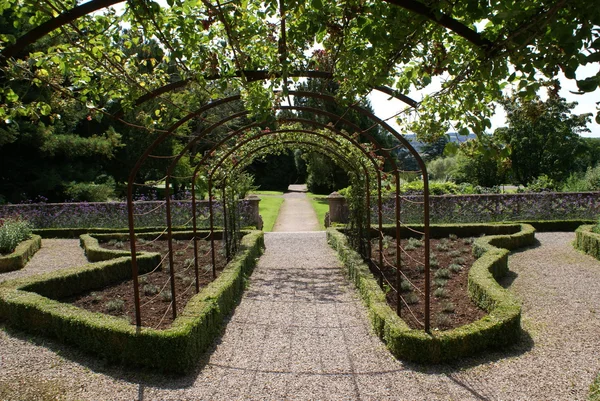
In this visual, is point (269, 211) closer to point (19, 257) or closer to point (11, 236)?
point (11, 236)

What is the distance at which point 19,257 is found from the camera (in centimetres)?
958

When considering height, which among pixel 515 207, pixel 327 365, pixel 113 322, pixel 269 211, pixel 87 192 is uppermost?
pixel 87 192

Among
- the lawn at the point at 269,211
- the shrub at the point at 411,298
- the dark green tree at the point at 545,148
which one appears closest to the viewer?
the shrub at the point at 411,298

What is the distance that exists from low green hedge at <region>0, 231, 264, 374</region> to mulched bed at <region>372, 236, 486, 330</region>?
236 cm

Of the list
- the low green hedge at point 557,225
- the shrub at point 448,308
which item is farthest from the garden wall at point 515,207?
the shrub at point 448,308

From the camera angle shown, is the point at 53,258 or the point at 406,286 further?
the point at 53,258

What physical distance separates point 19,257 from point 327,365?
7.85 m

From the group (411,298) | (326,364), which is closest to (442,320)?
(411,298)

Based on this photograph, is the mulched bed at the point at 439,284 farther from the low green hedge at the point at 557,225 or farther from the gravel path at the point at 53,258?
the gravel path at the point at 53,258

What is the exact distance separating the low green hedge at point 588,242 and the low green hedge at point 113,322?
7047mm

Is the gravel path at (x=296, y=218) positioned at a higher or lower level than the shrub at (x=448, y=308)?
higher

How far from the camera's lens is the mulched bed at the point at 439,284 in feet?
18.8

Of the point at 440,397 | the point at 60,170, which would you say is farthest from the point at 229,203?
the point at 60,170

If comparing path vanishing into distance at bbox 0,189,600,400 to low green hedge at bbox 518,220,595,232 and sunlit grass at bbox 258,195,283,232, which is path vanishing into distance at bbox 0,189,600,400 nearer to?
low green hedge at bbox 518,220,595,232
